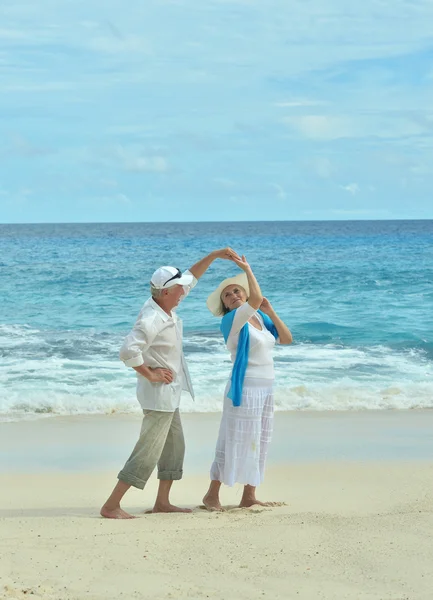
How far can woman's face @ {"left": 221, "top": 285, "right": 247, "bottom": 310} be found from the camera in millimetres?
5477

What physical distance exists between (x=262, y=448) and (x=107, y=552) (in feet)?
4.66

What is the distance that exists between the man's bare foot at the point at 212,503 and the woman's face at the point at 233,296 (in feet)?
3.99

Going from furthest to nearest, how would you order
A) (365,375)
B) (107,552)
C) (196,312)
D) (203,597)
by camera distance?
(196,312), (365,375), (107,552), (203,597)

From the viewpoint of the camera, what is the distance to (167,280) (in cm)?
512

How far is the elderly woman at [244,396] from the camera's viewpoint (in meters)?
5.31

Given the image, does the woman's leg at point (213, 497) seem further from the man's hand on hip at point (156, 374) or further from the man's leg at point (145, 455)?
the man's hand on hip at point (156, 374)

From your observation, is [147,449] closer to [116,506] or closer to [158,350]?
[116,506]

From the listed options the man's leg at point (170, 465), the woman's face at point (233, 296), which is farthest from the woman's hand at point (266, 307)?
the man's leg at point (170, 465)

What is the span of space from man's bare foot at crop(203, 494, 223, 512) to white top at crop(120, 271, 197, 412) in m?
0.74

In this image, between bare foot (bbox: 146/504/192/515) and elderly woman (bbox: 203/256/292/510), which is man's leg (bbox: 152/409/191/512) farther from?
elderly woman (bbox: 203/256/292/510)

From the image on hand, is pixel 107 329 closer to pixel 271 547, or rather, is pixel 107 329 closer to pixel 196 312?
pixel 196 312

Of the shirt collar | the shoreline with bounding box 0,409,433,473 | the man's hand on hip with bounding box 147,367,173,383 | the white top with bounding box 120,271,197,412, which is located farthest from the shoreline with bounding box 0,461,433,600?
the shirt collar

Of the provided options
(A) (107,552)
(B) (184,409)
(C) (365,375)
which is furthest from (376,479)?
(C) (365,375)

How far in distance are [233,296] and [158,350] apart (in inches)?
25.8
